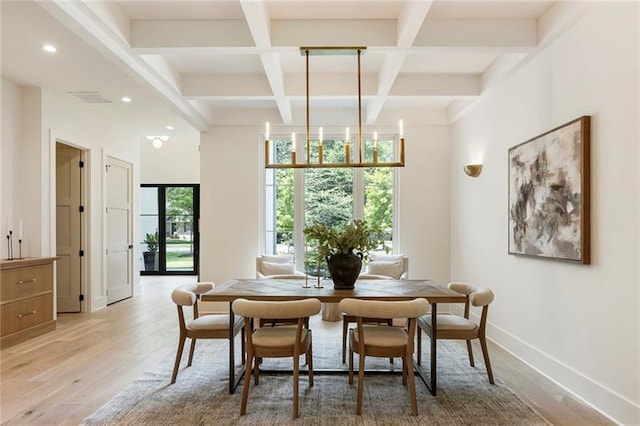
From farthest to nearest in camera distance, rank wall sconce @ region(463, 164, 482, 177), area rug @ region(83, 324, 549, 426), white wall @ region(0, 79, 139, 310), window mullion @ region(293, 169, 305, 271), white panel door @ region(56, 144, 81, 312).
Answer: window mullion @ region(293, 169, 305, 271)
white panel door @ region(56, 144, 81, 312)
wall sconce @ region(463, 164, 482, 177)
white wall @ region(0, 79, 139, 310)
area rug @ region(83, 324, 549, 426)

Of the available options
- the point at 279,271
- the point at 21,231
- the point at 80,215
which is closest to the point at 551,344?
the point at 279,271

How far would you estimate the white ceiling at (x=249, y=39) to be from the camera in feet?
10.5

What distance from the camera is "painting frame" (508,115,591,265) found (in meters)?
2.93

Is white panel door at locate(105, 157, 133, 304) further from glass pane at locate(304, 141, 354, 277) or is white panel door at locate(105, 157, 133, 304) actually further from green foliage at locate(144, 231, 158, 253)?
green foliage at locate(144, 231, 158, 253)

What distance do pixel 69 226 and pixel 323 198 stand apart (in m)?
3.71

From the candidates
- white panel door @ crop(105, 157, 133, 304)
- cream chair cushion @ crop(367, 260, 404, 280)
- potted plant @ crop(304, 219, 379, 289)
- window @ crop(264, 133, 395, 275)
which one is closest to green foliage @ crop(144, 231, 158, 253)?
Answer: white panel door @ crop(105, 157, 133, 304)

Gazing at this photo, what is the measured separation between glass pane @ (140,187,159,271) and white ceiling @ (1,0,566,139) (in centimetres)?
622

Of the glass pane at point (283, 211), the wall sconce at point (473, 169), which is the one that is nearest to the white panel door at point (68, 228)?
the glass pane at point (283, 211)

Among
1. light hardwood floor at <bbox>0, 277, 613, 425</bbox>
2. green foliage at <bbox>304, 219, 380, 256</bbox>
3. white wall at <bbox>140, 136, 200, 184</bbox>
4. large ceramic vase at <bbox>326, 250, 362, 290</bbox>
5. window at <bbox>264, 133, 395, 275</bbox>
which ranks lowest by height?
light hardwood floor at <bbox>0, 277, 613, 425</bbox>

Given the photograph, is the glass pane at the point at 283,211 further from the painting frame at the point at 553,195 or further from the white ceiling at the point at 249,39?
the painting frame at the point at 553,195

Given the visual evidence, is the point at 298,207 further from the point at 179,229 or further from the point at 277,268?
the point at 179,229

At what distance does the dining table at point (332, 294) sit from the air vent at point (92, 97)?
3.14m

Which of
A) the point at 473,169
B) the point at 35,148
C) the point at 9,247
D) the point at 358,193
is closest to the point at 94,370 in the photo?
the point at 9,247

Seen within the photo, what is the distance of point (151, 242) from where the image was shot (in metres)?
10.7
